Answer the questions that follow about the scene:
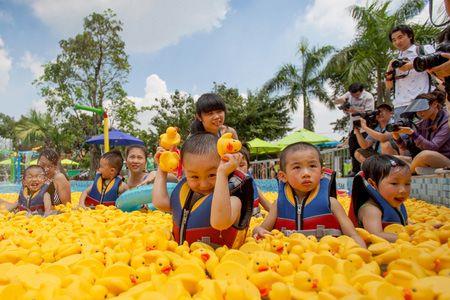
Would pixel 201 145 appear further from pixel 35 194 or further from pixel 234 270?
pixel 35 194

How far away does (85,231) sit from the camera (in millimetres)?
2875

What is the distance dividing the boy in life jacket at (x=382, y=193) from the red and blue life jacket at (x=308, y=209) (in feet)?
0.64

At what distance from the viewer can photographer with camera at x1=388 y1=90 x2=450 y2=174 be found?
466cm

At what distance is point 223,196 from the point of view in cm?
188

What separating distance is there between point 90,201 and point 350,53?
50.7 ft

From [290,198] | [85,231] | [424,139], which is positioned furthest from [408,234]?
[424,139]

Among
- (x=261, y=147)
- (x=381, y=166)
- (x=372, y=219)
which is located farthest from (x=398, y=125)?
(x=261, y=147)

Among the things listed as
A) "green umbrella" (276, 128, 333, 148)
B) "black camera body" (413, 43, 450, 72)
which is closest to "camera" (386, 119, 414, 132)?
"black camera body" (413, 43, 450, 72)

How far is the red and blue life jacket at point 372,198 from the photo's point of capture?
8.61 feet

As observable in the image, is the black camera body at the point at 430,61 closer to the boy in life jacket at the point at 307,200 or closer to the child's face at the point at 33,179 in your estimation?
the boy in life jacket at the point at 307,200

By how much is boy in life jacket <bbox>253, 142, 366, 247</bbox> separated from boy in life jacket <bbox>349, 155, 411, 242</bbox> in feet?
0.68

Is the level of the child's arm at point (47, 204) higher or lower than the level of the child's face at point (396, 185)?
lower

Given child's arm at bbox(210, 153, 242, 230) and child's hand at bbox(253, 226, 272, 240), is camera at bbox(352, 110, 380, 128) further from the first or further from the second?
child's arm at bbox(210, 153, 242, 230)

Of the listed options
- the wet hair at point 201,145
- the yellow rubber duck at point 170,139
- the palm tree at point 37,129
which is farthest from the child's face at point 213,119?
the palm tree at point 37,129
